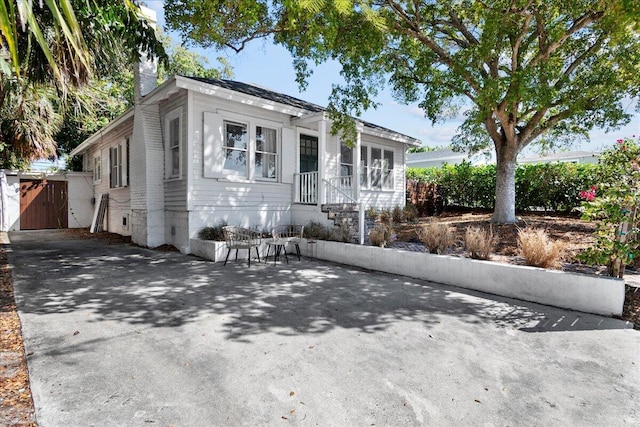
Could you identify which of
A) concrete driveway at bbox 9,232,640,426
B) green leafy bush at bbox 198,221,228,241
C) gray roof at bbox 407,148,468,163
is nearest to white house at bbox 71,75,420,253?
green leafy bush at bbox 198,221,228,241

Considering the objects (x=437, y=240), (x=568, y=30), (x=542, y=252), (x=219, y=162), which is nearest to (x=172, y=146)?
(x=219, y=162)

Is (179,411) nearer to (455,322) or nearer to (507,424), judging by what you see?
(507,424)

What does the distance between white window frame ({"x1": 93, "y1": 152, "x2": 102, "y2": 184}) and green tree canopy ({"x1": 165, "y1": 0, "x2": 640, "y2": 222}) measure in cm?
890

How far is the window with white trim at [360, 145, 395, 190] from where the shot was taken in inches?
518

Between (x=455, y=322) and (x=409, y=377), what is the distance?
1583 mm

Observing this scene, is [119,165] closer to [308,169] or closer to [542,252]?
[308,169]

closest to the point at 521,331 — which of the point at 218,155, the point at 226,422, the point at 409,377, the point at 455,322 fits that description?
the point at 455,322

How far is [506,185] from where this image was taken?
32.8 feet

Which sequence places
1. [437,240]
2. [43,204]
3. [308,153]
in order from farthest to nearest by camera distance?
[43,204], [308,153], [437,240]

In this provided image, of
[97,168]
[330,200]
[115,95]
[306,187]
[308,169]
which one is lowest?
[330,200]

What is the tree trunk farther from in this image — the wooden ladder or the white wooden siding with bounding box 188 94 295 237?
the wooden ladder

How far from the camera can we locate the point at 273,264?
7586 mm

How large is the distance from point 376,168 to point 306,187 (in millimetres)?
4423

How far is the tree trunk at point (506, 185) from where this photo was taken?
9945 mm
